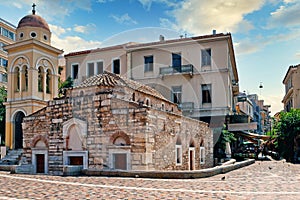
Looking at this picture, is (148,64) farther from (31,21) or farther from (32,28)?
(31,21)

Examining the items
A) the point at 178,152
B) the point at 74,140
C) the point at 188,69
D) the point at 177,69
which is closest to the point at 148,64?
the point at 177,69

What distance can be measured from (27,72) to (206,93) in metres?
14.3

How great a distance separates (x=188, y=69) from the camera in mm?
27938

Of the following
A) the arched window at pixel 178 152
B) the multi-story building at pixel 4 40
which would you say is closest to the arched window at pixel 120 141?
the arched window at pixel 178 152

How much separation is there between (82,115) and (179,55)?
46.9ft

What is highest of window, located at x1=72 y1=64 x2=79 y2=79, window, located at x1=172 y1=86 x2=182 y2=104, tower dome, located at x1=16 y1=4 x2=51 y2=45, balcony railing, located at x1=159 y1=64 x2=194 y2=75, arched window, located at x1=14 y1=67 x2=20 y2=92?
tower dome, located at x1=16 y1=4 x2=51 y2=45

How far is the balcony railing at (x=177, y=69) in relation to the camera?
27.9 meters

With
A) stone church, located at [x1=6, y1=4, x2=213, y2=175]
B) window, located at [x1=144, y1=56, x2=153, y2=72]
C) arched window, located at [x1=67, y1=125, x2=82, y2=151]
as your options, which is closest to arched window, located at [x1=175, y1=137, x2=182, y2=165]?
stone church, located at [x1=6, y1=4, x2=213, y2=175]

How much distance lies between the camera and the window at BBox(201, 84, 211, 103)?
Answer: 91.2ft

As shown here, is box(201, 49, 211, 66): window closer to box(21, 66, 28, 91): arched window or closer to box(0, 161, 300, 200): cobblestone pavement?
box(21, 66, 28, 91): arched window

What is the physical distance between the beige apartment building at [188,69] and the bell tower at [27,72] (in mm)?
8088

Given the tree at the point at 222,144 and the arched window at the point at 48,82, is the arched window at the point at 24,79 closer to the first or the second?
the arched window at the point at 48,82

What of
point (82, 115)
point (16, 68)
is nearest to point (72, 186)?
point (82, 115)

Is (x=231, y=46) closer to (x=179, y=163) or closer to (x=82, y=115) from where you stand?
(x=179, y=163)
